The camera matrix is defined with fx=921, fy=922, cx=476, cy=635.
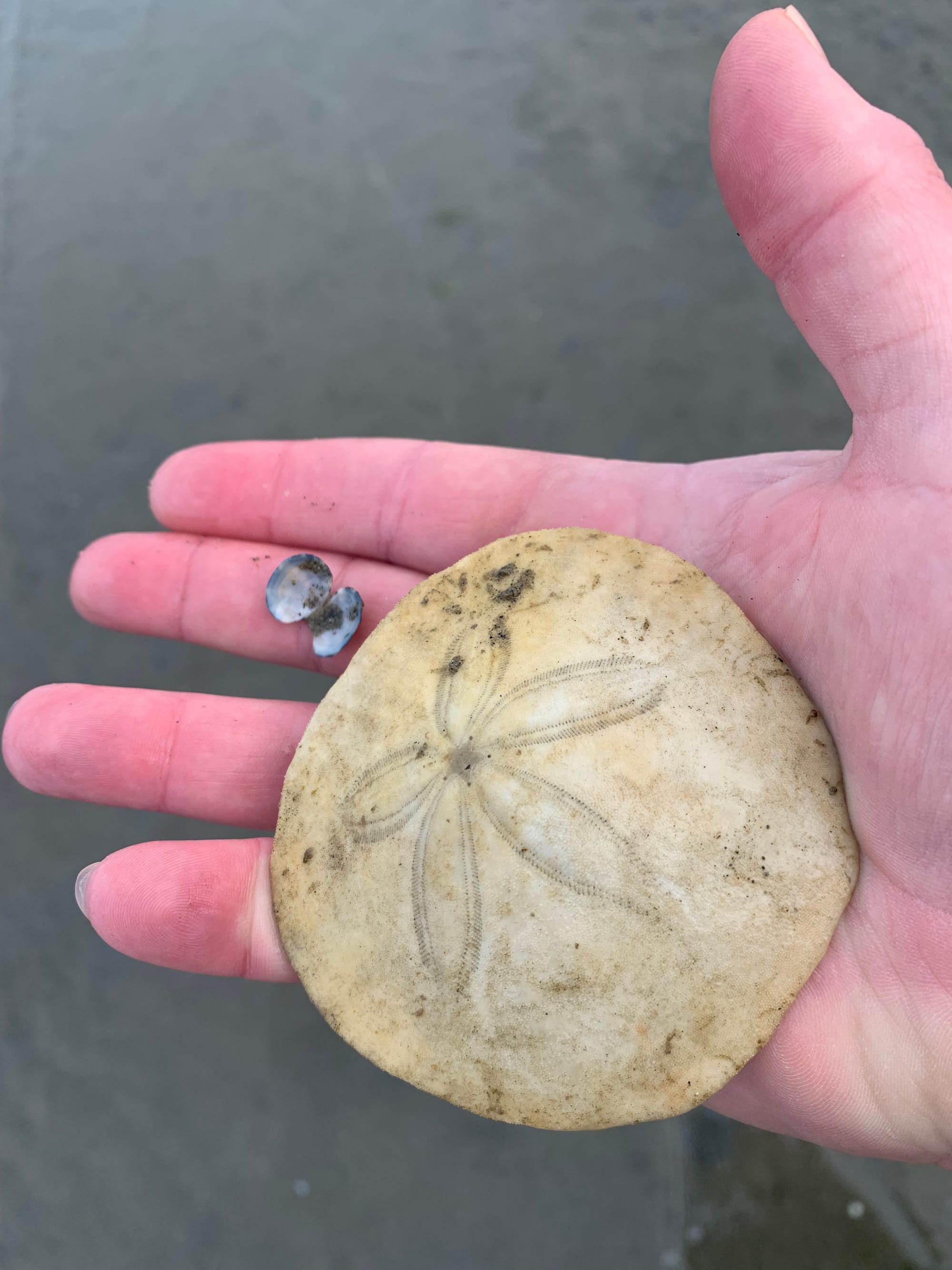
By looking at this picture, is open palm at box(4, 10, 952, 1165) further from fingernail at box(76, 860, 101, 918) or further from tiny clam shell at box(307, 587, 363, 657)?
tiny clam shell at box(307, 587, 363, 657)

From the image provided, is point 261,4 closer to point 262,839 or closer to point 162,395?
point 162,395

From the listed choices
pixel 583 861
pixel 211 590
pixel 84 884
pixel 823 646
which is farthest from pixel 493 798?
pixel 211 590

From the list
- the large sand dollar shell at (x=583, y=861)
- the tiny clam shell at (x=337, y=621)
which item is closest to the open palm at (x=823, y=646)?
the large sand dollar shell at (x=583, y=861)

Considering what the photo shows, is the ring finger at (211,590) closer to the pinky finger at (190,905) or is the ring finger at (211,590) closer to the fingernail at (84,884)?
→ the pinky finger at (190,905)

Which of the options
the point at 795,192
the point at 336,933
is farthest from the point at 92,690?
the point at 795,192

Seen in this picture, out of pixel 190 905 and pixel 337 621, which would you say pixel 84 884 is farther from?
pixel 337 621

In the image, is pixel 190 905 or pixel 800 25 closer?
pixel 800 25
